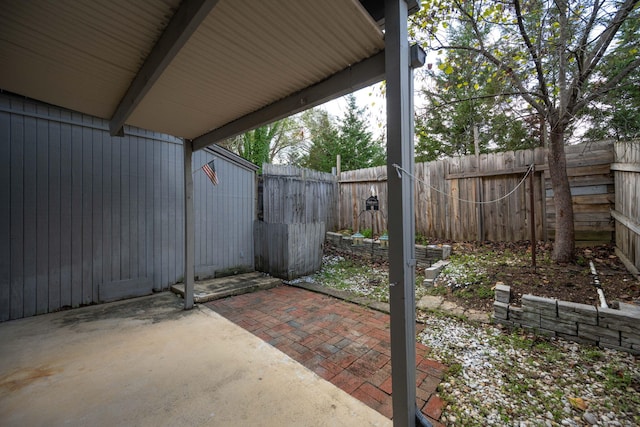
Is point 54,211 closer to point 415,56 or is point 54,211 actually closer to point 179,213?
point 179,213

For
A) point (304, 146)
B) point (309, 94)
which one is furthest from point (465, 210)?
point (304, 146)

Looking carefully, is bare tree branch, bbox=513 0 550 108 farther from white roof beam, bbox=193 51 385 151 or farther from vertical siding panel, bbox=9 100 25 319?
vertical siding panel, bbox=9 100 25 319

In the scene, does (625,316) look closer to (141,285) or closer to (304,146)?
(141,285)

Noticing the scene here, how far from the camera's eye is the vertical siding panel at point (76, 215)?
3.43 meters

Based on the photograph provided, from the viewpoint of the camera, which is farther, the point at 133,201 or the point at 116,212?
the point at 133,201

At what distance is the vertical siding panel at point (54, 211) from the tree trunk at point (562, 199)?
262 inches

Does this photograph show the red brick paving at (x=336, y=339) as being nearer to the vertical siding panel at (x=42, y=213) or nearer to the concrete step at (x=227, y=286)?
the concrete step at (x=227, y=286)

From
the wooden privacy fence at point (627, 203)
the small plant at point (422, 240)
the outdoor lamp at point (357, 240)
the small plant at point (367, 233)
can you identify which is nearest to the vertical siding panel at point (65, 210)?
the outdoor lamp at point (357, 240)

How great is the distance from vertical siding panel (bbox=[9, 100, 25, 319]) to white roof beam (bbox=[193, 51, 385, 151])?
2586mm

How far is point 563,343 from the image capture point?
2246 mm

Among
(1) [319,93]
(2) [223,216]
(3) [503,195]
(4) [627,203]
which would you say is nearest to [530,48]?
(4) [627,203]

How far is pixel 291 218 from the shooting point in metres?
6.16

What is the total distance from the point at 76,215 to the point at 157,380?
113 inches

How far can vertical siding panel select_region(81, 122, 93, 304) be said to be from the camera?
3.50m
